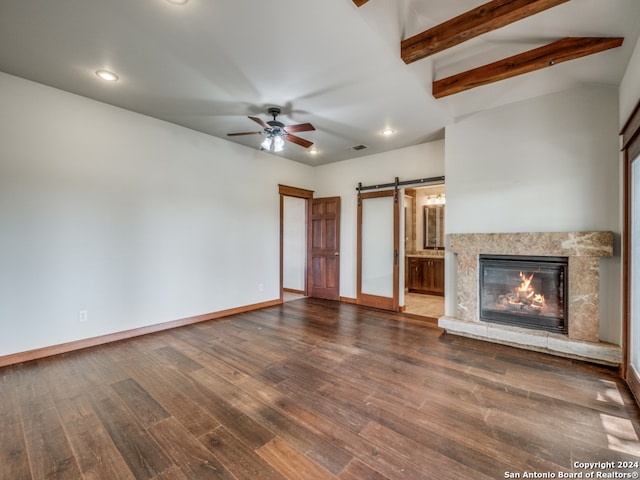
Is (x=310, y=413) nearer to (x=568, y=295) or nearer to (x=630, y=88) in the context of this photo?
(x=568, y=295)

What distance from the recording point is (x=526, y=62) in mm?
2990

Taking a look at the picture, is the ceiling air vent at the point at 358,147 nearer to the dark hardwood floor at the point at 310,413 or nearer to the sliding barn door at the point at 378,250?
the sliding barn door at the point at 378,250

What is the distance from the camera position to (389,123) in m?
4.11

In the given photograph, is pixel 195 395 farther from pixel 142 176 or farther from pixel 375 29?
pixel 375 29

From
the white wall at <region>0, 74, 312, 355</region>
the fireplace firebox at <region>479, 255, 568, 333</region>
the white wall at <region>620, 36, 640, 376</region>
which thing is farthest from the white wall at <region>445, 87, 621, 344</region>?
the white wall at <region>0, 74, 312, 355</region>

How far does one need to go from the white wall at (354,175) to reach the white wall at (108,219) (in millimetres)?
1874

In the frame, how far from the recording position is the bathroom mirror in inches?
283

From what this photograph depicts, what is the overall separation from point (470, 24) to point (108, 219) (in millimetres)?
4476

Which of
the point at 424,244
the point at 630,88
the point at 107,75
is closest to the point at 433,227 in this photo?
the point at 424,244

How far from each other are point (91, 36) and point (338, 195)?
14.8 ft

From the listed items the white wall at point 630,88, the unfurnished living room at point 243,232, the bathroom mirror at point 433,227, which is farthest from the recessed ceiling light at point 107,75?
the bathroom mirror at point 433,227

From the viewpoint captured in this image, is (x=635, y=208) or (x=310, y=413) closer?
(x=310, y=413)

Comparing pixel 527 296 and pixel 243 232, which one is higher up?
pixel 243 232

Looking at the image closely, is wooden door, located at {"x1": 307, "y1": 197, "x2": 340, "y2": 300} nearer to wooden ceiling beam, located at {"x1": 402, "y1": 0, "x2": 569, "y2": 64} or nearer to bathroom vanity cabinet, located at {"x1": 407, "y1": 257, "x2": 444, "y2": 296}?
bathroom vanity cabinet, located at {"x1": 407, "y1": 257, "x2": 444, "y2": 296}
